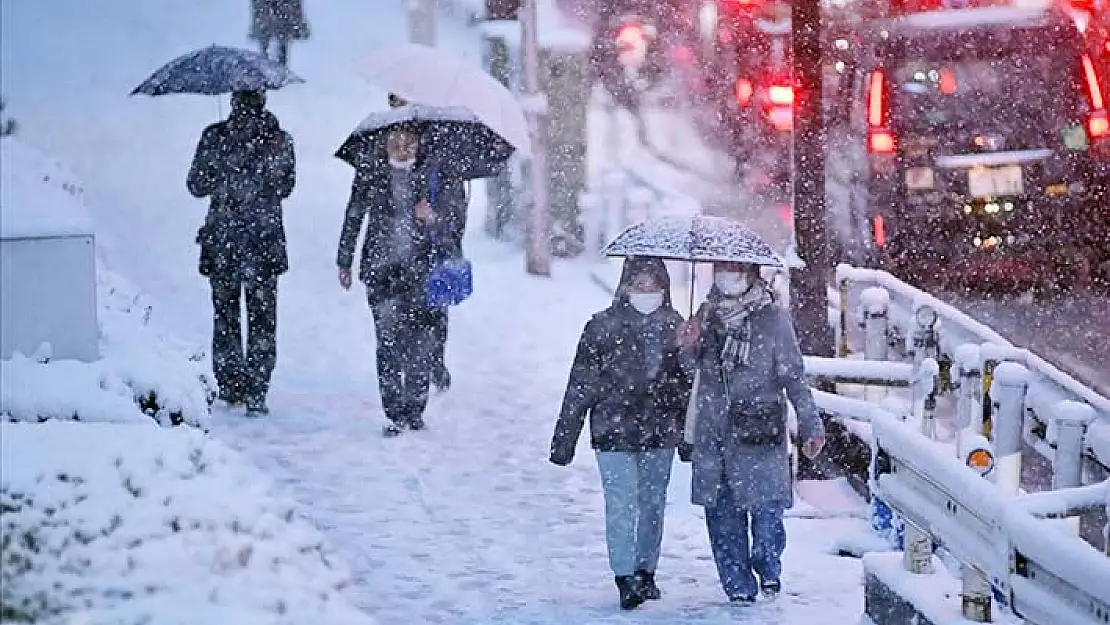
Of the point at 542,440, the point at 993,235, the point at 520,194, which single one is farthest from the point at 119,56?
the point at 542,440

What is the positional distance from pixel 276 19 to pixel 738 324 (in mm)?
15477

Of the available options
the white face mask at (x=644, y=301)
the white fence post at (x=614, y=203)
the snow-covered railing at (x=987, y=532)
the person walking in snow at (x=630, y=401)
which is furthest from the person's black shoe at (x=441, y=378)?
the white fence post at (x=614, y=203)

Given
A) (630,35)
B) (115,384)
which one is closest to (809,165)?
(115,384)

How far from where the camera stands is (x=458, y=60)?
43.1 feet

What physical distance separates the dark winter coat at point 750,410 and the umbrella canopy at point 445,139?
3888mm

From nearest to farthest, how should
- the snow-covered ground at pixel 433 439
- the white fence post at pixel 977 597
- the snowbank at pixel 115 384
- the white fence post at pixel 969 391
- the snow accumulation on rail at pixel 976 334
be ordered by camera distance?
the snowbank at pixel 115 384 < the white fence post at pixel 977 597 < the snow-covered ground at pixel 433 439 < the snow accumulation on rail at pixel 976 334 < the white fence post at pixel 969 391

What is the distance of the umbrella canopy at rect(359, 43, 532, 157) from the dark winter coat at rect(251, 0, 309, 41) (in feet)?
33.1

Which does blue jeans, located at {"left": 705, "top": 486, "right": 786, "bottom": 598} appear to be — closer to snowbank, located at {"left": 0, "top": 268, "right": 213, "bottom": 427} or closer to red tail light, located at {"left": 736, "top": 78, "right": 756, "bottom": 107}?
snowbank, located at {"left": 0, "top": 268, "right": 213, "bottom": 427}

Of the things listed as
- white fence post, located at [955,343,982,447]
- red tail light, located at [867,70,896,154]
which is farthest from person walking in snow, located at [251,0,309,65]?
white fence post, located at [955,343,982,447]

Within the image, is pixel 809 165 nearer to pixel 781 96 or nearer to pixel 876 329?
pixel 876 329

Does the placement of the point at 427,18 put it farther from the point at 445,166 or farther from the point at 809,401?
the point at 809,401

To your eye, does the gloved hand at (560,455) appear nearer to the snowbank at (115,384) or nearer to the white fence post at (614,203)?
the snowbank at (115,384)

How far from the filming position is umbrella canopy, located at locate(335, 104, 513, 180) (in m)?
12.0

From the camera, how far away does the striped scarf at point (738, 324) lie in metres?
8.52
